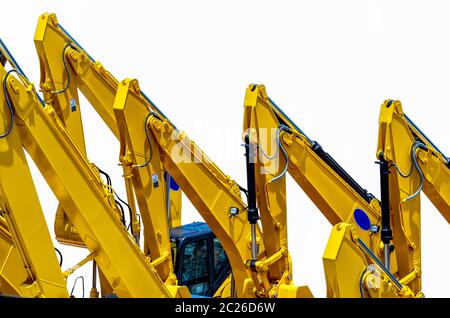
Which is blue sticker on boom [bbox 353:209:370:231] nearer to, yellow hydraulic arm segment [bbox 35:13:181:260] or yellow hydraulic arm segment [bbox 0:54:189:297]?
yellow hydraulic arm segment [bbox 35:13:181:260]

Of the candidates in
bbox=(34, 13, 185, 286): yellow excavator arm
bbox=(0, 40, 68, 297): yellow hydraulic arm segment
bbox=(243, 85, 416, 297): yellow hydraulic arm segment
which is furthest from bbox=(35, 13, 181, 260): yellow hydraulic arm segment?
bbox=(0, 40, 68, 297): yellow hydraulic arm segment

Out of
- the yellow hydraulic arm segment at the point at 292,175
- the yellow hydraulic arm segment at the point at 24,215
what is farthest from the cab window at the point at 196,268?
the yellow hydraulic arm segment at the point at 24,215

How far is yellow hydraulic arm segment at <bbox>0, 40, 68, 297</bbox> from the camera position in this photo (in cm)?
1614

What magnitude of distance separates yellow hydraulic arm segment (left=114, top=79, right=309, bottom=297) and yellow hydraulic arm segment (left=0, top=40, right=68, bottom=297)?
2.85 meters

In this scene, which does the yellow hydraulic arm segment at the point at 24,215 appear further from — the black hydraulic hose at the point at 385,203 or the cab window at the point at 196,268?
the black hydraulic hose at the point at 385,203

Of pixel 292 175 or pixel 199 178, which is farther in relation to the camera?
pixel 292 175

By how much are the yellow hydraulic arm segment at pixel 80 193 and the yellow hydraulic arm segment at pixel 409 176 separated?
3.61 metres

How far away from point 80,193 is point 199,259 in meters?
3.92

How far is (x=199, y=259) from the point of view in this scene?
20.5 metres

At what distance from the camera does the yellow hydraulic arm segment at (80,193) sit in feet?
54.1

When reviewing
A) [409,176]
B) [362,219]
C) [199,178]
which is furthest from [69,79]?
[409,176]

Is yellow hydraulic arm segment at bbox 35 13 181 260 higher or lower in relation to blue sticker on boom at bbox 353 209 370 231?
higher

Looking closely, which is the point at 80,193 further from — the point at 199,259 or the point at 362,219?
the point at 362,219
